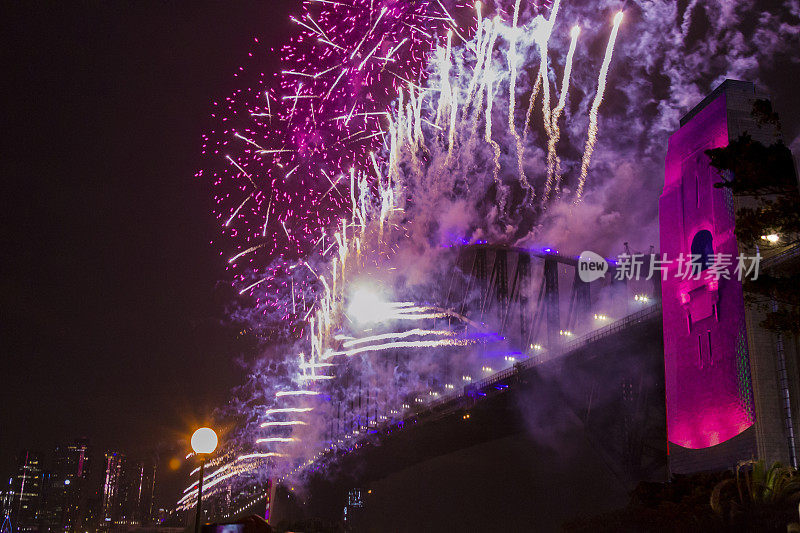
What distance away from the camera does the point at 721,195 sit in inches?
1048

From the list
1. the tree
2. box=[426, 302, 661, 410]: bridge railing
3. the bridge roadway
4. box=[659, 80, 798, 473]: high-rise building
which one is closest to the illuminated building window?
box=[659, 80, 798, 473]: high-rise building

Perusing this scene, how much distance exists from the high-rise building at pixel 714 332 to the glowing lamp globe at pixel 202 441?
17.9m

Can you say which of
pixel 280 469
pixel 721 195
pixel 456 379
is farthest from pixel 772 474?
pixel 280 469

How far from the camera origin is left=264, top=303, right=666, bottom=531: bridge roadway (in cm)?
3822

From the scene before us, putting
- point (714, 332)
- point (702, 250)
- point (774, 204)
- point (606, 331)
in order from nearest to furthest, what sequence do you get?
1. point (774, 204)
2. point (714, 332)
3. point (702, 250)
4. point (606, 331)

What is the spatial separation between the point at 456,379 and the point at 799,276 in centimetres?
7458

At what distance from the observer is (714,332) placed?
2634 centimetres

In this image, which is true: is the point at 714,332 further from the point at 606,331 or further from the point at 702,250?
the point at 606,331

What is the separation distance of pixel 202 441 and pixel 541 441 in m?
37.6

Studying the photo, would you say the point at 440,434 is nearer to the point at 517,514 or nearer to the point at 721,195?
the point at 517,514

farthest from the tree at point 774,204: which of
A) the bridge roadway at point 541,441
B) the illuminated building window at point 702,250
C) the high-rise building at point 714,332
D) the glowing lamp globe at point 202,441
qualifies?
the bridge roadway at point 541,441

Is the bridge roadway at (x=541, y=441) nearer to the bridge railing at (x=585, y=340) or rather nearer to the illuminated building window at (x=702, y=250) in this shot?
the bridge railing at (x=585, y=340)

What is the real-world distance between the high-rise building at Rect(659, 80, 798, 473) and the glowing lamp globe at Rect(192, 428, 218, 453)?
704 inches

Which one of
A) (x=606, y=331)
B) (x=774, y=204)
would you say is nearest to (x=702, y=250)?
(x=774, y=204)
